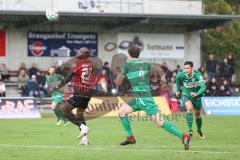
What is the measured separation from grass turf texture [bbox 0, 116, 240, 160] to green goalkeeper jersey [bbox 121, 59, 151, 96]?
1.24 meters

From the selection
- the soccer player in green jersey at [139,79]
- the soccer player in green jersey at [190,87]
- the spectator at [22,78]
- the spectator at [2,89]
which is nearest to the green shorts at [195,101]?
the soccer player in green jersey at [190,87]

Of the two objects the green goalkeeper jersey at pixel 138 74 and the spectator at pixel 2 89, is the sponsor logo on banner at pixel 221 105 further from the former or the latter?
the green goalkeeper jersey at pixel 138 74

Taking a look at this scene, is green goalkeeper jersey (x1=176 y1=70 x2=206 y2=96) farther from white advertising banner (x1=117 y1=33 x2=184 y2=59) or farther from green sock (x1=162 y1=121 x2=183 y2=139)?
white advertising banner (x1=117 y1=33 x2=184 y2=59)

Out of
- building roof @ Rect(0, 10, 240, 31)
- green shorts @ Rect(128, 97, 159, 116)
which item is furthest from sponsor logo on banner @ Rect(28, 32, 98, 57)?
green shorts @ Rect(128, 97, 159, 116)

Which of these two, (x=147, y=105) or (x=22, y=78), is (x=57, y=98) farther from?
(x=22, y=78)

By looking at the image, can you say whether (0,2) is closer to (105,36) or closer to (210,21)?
(105,36)

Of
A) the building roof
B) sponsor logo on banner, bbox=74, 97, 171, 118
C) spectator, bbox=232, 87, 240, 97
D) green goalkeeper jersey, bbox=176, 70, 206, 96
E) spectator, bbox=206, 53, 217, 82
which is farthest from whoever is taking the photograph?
spectator, bbox=206, 53, 217, 82

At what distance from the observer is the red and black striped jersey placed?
16.3 m

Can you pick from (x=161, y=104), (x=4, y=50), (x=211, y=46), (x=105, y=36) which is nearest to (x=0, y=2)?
(x=4, y=50)

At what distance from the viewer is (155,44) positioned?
140 feet

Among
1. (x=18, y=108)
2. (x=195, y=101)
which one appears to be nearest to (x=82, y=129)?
(x=195, y=101)

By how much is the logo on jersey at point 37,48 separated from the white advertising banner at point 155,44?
4.55 metres

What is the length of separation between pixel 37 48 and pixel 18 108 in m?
10.8

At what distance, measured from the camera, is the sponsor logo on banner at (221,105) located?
109 feet
